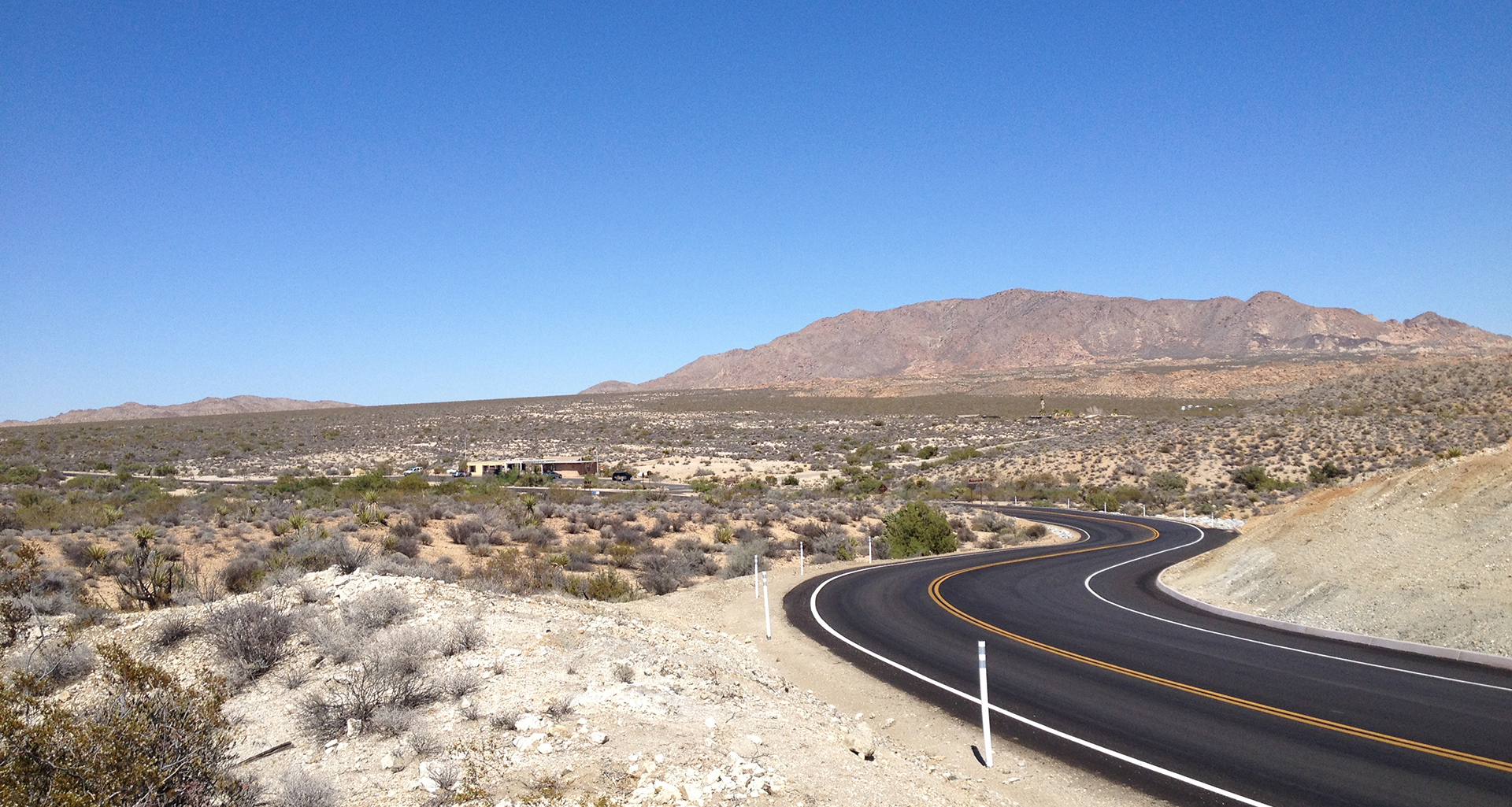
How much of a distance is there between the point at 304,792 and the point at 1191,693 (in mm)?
10317

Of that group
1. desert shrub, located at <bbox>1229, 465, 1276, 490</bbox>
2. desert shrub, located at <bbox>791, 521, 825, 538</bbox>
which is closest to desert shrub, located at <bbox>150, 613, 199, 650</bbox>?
desert shrub, located at <bbox>791, 521, 825, 538</bbox>

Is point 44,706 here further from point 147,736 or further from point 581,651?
point 581,651

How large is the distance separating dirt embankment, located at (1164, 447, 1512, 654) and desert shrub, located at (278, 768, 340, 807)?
14947 mm

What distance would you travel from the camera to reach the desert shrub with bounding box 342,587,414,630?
1139cm

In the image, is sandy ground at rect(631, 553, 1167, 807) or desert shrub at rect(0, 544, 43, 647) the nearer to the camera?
sandy ground at rect(631, 553, 1167, 807)

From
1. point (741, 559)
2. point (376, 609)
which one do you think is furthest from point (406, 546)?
point (376, 609)

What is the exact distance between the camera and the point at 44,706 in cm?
554

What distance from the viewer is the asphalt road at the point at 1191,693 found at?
784cm

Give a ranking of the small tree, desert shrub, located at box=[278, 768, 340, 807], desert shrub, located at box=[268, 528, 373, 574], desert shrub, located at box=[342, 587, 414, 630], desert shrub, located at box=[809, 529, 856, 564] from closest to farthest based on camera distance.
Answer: desert shrub, located at box=[278, 768, 340, 807]
desert shrub, located at box=[342, 587, 414, 630]
desert shrub, located at box=[268, 528, 373, 574]
desert shrub, located at box=[809, 529, 856, 564]
the small tree

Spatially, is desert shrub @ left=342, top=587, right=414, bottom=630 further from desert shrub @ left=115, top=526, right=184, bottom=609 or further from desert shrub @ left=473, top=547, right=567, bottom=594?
desert shrub @ left=115, top=526, right=184, bottom=609

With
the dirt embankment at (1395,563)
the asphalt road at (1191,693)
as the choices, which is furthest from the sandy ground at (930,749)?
the dirt embankment at (1395,563)

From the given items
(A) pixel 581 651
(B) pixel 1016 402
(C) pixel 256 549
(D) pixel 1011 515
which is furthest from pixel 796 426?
(A) pixel 581 651

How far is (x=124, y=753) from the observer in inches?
201

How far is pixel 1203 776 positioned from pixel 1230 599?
1124 centimetres
